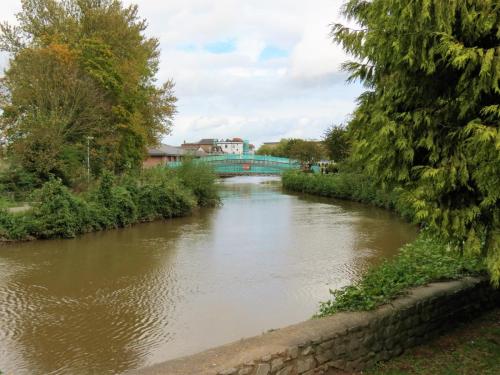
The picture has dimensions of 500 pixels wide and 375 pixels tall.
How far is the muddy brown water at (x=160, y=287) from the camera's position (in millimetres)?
7133

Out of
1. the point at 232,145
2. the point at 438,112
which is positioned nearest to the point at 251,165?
the point at 438,112

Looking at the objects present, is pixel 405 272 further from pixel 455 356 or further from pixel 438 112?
pixel 438 112

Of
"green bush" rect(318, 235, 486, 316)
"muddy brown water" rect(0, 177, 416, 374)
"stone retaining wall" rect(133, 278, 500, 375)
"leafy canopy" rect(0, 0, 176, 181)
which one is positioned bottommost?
"muddy brown water" rect(0, 177, 416, 374)

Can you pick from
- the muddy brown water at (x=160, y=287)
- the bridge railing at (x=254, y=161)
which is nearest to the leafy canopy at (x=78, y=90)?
the muddy brown water at (x=160, y=287)

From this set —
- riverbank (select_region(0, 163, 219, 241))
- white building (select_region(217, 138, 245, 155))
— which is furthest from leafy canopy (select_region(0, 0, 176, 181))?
white building (select_region(217, 138, 245, 155))

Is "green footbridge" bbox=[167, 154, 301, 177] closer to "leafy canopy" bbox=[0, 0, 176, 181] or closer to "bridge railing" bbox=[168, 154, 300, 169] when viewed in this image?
"bridge railing" bbox=[168, 154, 300, 169]

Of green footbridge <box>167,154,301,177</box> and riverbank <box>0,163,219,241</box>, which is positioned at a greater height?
green footbridge <box>167,154,301,177</box>

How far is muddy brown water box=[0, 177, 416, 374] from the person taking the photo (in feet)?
23.4

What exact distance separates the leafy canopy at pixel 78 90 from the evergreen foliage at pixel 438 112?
1843 cm

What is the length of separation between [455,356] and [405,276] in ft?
4.53

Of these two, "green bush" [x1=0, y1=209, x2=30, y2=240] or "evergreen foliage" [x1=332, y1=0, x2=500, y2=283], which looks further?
"green bush" [x1=0, y1=209, x2=30, y2=240]

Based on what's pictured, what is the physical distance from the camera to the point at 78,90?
21500 mm

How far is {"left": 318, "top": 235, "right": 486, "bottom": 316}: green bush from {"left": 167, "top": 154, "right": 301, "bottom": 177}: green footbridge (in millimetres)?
46973

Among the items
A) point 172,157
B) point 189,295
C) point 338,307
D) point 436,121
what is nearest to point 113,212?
point 189,295
